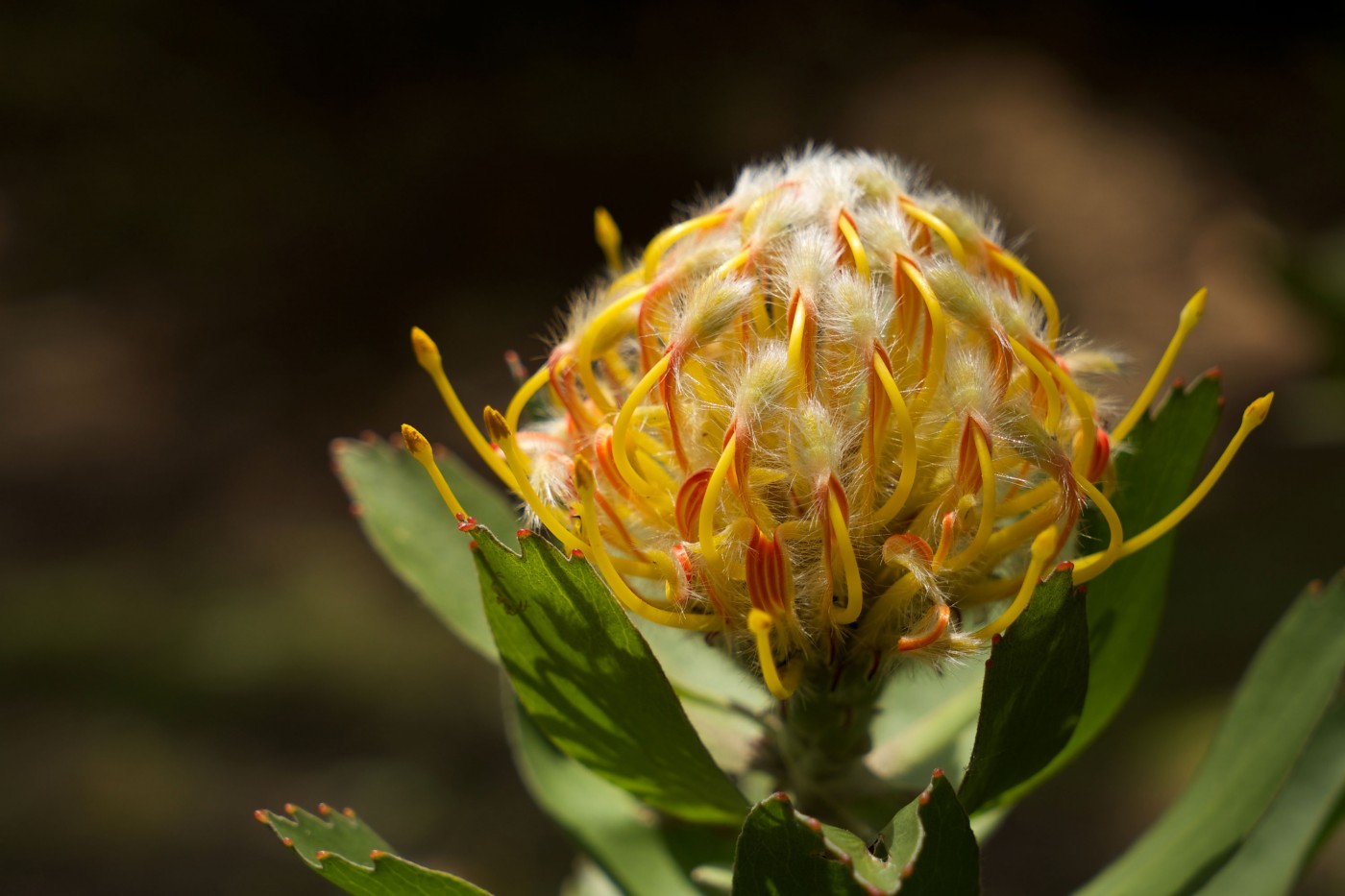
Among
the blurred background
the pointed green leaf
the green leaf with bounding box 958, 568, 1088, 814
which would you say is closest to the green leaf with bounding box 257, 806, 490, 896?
the green leaf with bounding box 958, 568, 1088, 814

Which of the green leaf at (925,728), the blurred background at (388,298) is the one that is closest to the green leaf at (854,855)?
the green leaf at (925,728)

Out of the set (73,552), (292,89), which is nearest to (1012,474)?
(73,552)

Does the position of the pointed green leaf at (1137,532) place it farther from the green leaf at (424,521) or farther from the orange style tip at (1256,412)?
the green leaf at (424,521)

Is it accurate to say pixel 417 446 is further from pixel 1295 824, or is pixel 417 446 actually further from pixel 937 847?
pixel 1295 824

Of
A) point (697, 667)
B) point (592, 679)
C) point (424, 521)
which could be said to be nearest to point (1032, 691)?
point (592, 679)

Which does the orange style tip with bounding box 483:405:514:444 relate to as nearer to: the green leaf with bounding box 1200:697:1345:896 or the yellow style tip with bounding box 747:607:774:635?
the yellow style tip with bounding box 747:607:774:635
